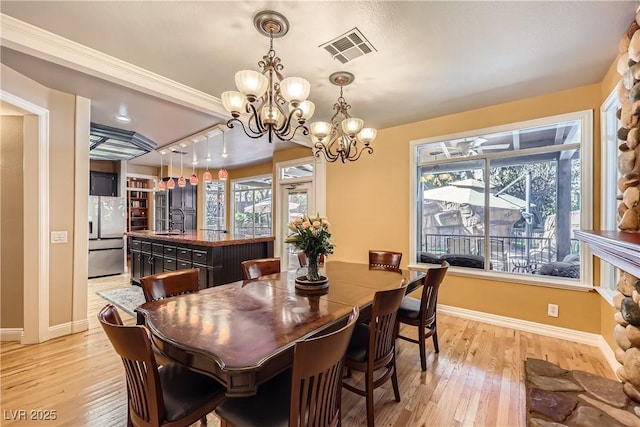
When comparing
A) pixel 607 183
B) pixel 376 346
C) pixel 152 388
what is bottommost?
pixel 376 346

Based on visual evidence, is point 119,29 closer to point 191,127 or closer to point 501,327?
point 191,127

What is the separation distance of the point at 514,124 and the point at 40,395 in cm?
515

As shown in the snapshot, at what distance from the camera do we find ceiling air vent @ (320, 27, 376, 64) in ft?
6.97

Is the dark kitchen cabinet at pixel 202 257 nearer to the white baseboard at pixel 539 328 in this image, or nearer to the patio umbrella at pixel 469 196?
the patio umbrella at pixel 469 196

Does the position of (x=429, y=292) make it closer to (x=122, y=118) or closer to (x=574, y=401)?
(x=574, y=401)

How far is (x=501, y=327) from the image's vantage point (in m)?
3.33

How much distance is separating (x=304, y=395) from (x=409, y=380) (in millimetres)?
1600

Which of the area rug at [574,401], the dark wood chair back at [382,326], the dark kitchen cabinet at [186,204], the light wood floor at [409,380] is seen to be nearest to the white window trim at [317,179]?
the light wood floor at [409,380]

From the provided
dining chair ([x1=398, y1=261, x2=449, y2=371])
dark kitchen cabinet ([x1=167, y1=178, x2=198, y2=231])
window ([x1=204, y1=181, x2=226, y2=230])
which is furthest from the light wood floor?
window ([x1=204, y1=181, x2=226, y2=230])

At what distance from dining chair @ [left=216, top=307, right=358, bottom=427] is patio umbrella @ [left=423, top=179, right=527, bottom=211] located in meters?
3.19

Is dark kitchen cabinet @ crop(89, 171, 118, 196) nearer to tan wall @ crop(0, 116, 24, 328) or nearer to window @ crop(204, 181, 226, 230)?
window @ crop(204, 181, 226, 230)

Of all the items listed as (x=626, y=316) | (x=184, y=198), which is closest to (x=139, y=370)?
(x=626, y=316)

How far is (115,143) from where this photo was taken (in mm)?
4930

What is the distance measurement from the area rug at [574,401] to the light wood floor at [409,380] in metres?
0.12
